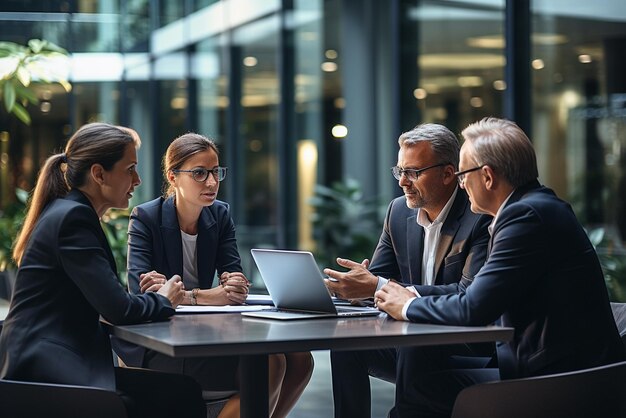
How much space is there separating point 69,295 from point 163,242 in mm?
1041

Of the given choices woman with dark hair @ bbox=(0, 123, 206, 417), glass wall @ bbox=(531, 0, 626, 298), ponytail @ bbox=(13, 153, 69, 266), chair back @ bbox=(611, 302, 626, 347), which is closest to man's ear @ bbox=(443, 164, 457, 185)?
chair back @ bbox=(611, 302, 626, 347)

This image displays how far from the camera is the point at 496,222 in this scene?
10.9ft

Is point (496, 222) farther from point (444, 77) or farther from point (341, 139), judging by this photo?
point (341, 139)

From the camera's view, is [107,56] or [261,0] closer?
[261,0]

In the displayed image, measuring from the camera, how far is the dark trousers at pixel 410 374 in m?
3.48

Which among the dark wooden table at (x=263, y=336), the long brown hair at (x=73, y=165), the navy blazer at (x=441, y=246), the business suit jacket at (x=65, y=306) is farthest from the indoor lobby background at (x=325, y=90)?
the business suit jacket at (x=65, y=306)

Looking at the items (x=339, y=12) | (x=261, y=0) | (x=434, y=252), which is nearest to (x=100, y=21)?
(x=261, y=0)

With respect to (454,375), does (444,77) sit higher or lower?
higher

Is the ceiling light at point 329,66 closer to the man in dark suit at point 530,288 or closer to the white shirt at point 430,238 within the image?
the white shirt at point 430,238

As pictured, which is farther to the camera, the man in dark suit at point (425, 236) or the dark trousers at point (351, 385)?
the dark trousers at point (351, 385)

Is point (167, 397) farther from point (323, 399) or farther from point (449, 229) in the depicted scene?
point (323, 399)

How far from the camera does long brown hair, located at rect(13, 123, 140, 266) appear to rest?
11.5 feet

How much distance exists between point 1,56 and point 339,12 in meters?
5.77

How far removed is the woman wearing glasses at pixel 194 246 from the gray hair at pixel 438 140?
32.4 inches
